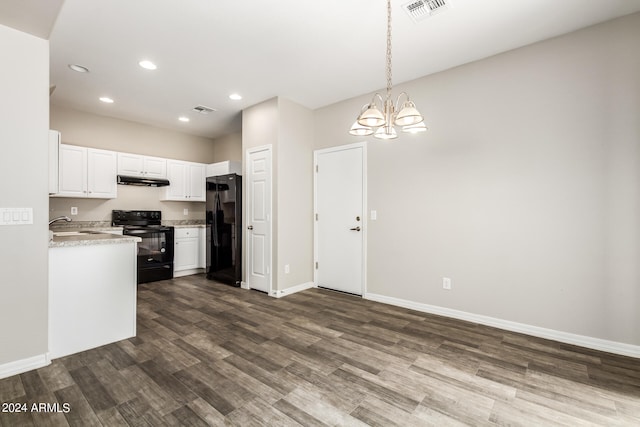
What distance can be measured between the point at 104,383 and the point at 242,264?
2.76 m

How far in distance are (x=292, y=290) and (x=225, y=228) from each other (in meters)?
1.57

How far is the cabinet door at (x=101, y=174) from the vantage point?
4.74 meters

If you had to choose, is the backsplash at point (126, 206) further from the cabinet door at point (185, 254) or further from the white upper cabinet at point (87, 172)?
the cabinet door at point (185, 254)

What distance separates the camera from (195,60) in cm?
323

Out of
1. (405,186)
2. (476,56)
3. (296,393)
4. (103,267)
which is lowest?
(296,393)

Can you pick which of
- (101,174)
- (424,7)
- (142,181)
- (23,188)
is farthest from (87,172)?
(424,7)

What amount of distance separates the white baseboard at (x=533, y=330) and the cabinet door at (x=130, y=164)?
476 centimetres

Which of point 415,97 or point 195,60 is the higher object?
point 195,60

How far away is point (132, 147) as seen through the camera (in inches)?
216

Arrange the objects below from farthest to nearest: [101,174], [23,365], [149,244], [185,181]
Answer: [185,181], [149,244], [101,174], [23,365]

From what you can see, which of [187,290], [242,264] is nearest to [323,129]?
[242,264]

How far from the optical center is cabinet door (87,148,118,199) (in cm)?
474

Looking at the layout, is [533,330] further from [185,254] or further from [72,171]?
[72,171]

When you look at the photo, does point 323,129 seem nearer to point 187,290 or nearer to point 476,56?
point 476,56
